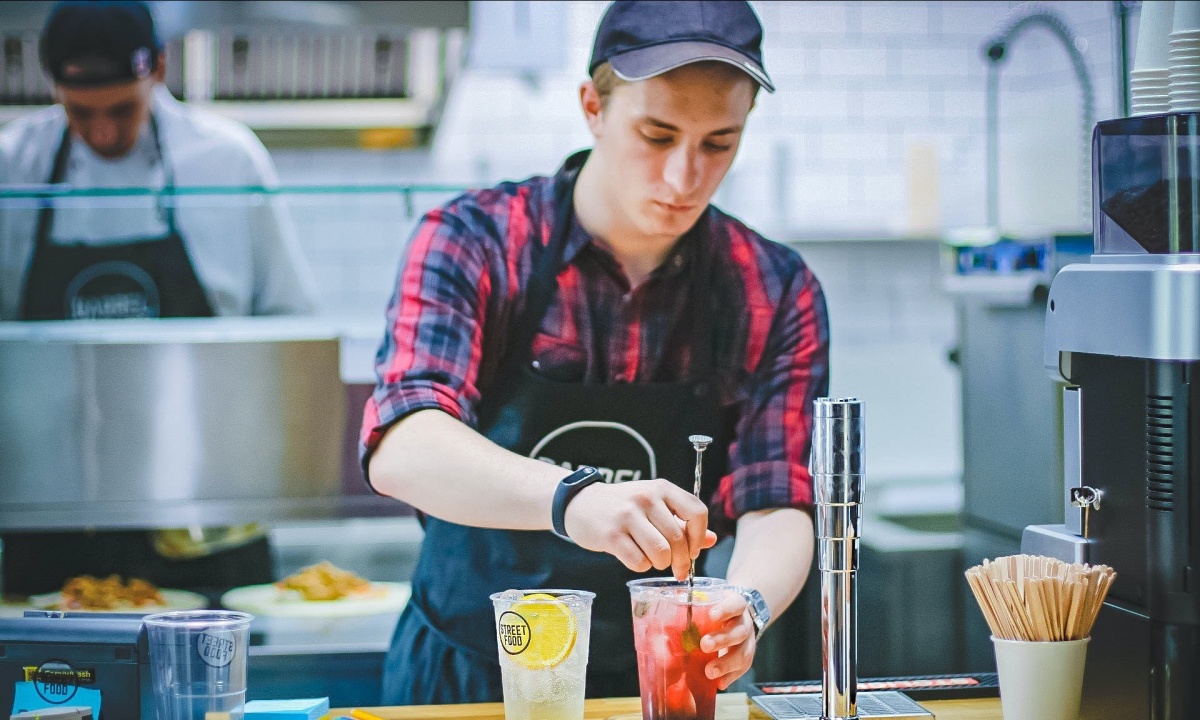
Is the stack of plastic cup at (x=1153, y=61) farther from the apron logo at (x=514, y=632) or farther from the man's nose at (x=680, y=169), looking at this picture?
the apron logo at (x=514, y=632)

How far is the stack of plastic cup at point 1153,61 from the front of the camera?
146cm

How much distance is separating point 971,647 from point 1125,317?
67.9 inches

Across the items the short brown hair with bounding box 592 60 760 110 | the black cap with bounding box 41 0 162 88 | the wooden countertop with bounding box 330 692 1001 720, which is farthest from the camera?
the black cap with bounding box 41 0 162 88

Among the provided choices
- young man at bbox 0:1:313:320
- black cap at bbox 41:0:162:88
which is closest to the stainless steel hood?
black cap at bbox 41:0:162:88

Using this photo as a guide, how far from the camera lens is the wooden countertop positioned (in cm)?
141

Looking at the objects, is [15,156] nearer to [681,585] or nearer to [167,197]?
[167,197]

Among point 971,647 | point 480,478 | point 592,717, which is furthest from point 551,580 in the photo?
point 971,647

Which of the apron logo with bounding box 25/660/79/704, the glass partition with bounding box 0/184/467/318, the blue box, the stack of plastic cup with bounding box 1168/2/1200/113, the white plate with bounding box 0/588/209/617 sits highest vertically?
the stack of plastic cup with bounding box 1168/2/1200/113

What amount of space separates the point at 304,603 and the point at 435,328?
27.8 inches

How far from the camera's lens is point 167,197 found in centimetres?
233

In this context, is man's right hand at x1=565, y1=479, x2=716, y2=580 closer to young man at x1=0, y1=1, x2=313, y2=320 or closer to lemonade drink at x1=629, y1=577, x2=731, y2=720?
lemonade drink at x1=629, y1=577, x2=731, y2=720

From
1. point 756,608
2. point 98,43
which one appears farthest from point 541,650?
point 98,43

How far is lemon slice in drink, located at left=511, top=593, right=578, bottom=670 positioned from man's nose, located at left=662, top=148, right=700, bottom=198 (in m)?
0.88

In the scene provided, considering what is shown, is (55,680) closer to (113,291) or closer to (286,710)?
(286,710)
